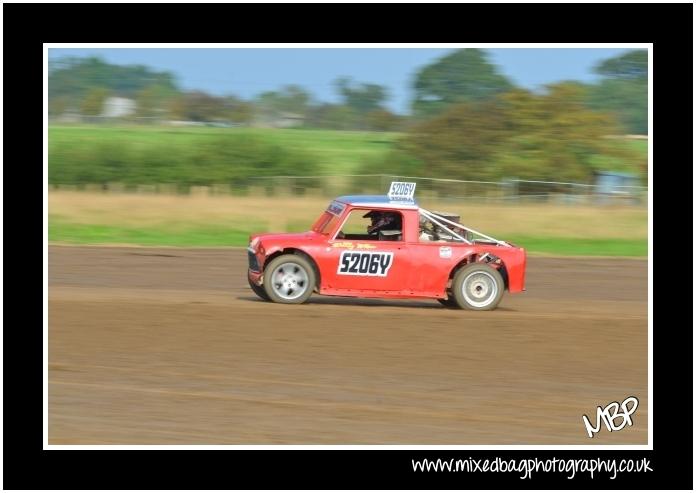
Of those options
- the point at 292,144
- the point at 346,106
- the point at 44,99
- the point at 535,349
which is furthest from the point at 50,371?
the point at 346,106

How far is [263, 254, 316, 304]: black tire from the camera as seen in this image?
1301 cm

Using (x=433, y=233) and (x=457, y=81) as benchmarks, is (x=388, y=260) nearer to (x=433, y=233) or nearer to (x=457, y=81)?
(x=433, y=233)

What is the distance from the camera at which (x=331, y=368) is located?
32.2 feet

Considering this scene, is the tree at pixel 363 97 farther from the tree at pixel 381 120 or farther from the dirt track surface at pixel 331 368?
the dirt track surface at pixel 331 368

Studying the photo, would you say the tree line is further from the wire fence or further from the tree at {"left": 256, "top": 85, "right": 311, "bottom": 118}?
the wire fence

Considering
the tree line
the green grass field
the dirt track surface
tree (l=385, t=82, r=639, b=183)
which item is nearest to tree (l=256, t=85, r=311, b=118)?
the tree line

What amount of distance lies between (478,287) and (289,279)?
2.63 meters

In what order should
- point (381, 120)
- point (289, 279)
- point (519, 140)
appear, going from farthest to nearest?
point (381, 120) → point (519, 140) → point (289, 279)

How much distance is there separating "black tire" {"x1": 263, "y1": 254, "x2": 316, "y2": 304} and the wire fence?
20.8 meters

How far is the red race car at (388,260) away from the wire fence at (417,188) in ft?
65.5

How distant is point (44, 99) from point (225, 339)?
3.74 meters

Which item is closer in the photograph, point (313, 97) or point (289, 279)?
point (289, 279)

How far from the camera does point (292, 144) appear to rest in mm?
39844

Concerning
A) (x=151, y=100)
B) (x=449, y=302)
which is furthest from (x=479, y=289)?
(x=151, y=100)
